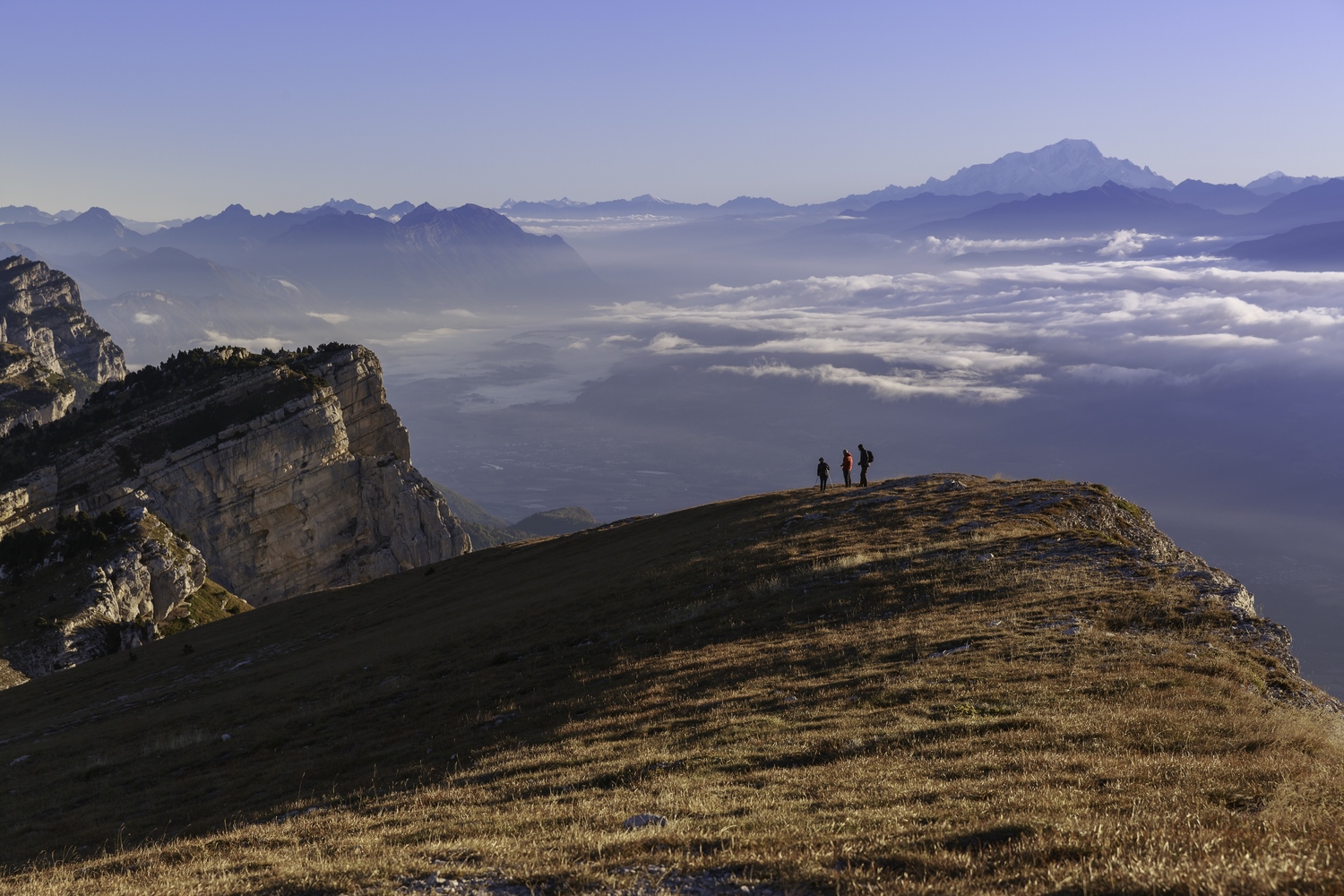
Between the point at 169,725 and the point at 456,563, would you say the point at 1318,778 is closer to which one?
the point at 169,725

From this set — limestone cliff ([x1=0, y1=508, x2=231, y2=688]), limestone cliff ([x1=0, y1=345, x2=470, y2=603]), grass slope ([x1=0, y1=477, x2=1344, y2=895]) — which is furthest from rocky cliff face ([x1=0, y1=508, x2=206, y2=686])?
grass slope ([x1=0, y1=477, x2=1344, y2=895])

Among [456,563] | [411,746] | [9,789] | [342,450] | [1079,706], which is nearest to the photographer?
[1079,706]

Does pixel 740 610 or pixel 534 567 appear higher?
pixel 740 610

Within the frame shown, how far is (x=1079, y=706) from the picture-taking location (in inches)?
565

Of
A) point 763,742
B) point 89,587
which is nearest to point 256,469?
point 89,587

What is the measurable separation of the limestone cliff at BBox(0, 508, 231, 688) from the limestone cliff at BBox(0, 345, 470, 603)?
1726cm

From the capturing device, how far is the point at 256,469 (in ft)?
357

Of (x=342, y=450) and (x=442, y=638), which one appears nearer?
(x=442, y=638)

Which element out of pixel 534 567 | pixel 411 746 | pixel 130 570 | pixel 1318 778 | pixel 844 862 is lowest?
pixel 130 570

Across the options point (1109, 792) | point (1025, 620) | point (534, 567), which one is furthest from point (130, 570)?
point (1109, 792)

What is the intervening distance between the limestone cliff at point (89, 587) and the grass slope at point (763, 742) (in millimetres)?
31323

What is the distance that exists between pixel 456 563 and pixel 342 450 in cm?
7380

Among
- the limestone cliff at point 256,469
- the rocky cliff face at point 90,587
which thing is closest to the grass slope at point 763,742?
the rocky cliff face at point 90,587

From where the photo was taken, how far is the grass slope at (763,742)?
850 cm
